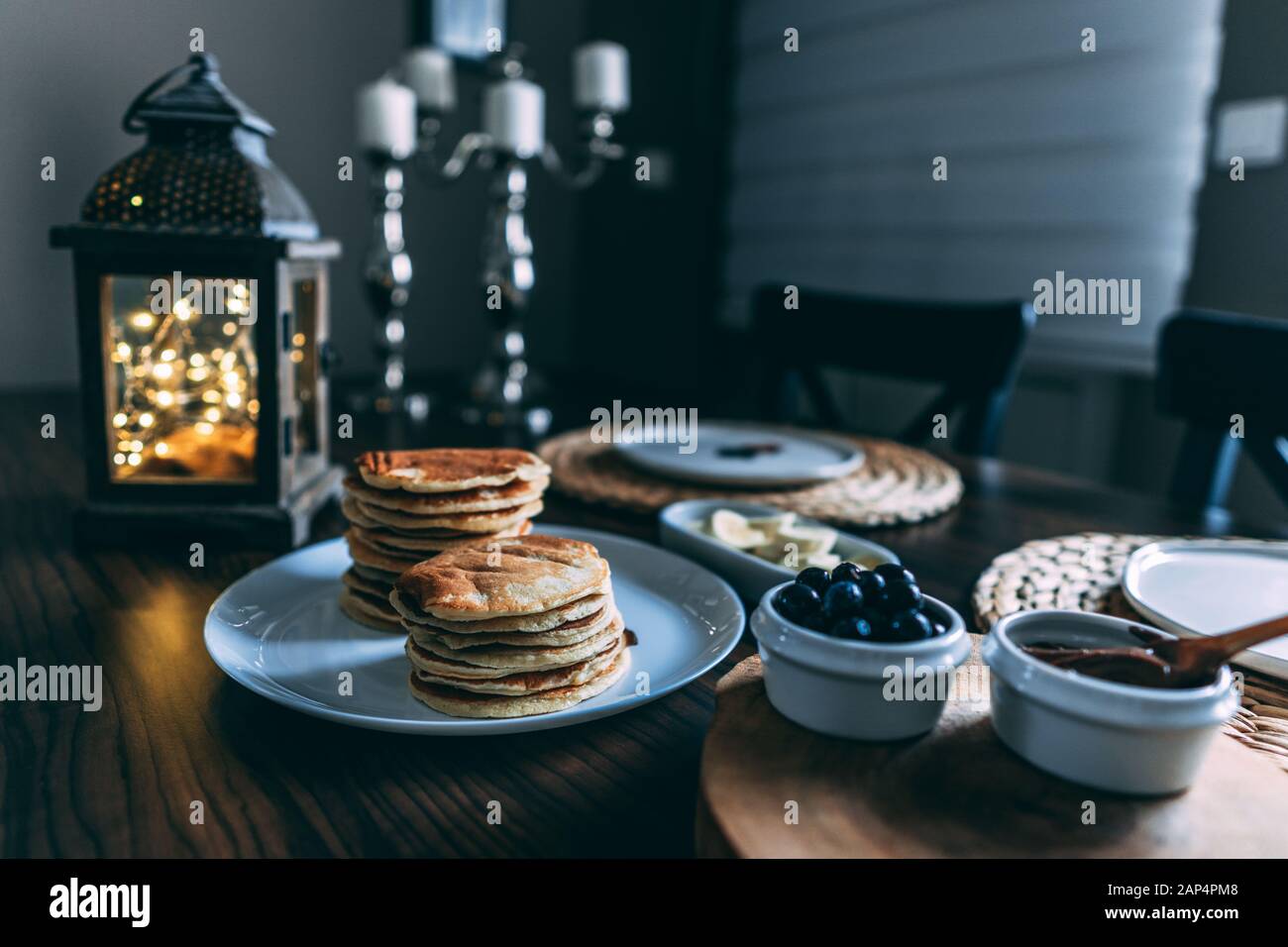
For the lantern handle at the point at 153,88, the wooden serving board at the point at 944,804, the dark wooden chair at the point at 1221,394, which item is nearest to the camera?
the wooden serving board at the point at 944,804

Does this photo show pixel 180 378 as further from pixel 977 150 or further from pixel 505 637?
pixel 977 150

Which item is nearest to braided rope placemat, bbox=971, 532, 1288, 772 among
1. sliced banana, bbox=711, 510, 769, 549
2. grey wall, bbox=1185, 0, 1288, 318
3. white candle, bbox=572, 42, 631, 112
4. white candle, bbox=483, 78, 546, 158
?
sliced banana, bbox=711, 510, 769, 549

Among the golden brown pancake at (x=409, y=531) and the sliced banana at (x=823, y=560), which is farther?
the sliced banana at (x=823, y=560)

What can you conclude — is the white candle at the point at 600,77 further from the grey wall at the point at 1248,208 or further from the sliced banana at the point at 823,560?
the sliced banana at the point at 823,560

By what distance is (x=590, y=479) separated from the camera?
4.26 ft

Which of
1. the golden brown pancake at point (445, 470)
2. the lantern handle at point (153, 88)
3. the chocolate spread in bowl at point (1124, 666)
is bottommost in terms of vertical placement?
the chocolate spread in bowl at point (1124, 666)

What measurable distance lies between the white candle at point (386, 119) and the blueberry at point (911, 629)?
1744mm

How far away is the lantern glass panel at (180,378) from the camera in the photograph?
3.25ft

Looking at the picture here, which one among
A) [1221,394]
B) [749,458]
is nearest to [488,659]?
[749,458]

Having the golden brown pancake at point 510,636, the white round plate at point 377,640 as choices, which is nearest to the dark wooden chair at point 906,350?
the white round plate at point 377,640

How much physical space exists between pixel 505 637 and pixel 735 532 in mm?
418

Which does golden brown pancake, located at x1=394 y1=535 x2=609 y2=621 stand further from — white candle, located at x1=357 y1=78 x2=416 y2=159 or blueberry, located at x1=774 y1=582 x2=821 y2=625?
white candle, located at x1=357 y1=78 x2=416 y2=159
